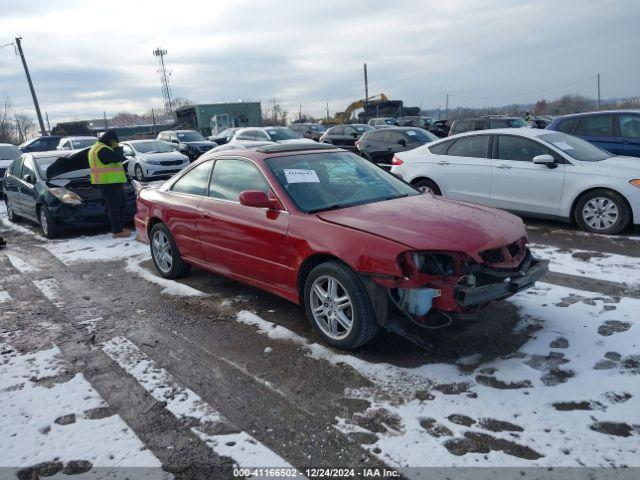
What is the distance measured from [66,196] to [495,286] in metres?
7.48

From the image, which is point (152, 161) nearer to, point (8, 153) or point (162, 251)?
point (8, 153)

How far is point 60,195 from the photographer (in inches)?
330

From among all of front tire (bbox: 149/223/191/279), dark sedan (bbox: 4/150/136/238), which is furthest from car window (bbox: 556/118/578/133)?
dark sedan (bbox: 4/150/136/238)

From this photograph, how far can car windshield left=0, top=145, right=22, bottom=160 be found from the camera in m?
15.3

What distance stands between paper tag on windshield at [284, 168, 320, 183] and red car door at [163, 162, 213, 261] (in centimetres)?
114

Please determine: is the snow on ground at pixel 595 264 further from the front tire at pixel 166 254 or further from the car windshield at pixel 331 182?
the front tire at pixel 166 254

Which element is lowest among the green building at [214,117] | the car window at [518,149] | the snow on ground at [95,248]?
the snow on ground at [95,248]

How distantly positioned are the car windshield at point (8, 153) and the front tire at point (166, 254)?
40.0ft

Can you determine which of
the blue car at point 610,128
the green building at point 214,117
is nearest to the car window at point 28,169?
the blue car at point 610,128

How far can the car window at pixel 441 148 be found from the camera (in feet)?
27.2

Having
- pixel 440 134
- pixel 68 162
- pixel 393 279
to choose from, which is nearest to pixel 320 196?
pixel 393 279

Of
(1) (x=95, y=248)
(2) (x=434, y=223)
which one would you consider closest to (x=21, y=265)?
(1) (x=95, y=248)

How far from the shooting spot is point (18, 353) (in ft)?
13.3

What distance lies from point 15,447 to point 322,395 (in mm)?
1814
